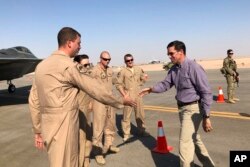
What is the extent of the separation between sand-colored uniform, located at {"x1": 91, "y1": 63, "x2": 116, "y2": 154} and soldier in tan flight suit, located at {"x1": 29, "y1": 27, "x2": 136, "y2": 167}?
7.93 feet

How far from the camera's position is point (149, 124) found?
31.1 ft

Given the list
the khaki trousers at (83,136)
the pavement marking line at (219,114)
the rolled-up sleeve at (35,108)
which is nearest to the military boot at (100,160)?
the khaki trousers at (83,136)

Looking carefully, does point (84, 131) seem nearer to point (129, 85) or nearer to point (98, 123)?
point (98, 123)

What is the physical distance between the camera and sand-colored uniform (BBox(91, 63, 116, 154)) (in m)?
6.12

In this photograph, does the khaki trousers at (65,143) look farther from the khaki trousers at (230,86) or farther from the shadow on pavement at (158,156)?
the khaki trousers at (230,86)

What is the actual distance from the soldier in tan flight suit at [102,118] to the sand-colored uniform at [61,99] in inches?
97.0

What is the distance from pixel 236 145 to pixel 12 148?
562 cm

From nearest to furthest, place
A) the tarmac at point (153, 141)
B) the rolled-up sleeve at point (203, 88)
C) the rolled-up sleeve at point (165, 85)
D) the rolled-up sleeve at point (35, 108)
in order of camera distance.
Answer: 1. the rolled-up sleeve at point (35, 108)
2. the rolled-up sleeve at point (203, 88)
3. the rolled-up sleeve at point (165, 85)
4. the tarmac at point (153, 141)

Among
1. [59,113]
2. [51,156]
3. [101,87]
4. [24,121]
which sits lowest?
[24,121]

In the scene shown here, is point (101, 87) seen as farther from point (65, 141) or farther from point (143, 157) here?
point (143, 157)

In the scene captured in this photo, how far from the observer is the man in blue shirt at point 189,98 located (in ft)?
15.4

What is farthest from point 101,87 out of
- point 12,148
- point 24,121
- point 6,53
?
point 6,53

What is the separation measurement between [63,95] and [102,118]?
2.76 metres

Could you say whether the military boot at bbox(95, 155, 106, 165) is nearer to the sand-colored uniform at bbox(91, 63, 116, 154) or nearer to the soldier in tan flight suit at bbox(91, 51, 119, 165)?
the soldier in tan flight suit at bbox(91, 51, 119, 165)
